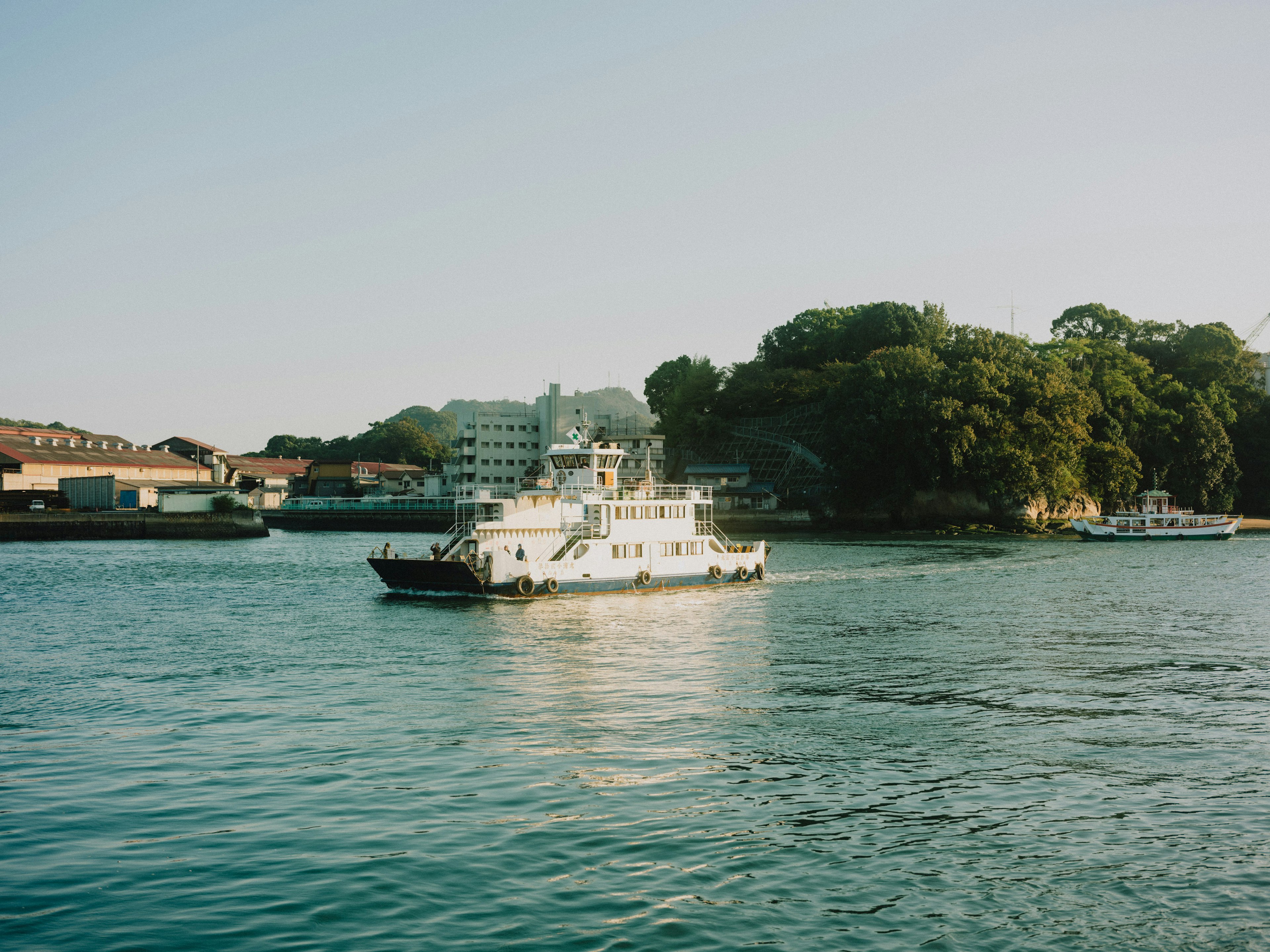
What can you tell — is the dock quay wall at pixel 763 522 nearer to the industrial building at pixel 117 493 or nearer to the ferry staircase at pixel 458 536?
the industrial building at pixel 117 493

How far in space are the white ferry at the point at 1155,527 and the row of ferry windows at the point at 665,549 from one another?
5107 cm

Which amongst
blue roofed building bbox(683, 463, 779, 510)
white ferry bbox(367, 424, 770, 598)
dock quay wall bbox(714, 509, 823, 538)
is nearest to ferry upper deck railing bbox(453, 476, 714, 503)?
white ferry bbox(367, 424, 770, 598)

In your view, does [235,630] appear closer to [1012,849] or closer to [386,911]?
[386,911]

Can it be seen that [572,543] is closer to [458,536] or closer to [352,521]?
[458,536]

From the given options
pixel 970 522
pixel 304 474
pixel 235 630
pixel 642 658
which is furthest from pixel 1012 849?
pixel 304 474

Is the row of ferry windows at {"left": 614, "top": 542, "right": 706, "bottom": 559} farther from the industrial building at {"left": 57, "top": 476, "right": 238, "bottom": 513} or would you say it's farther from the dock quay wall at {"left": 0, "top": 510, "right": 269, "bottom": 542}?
the industrial building at {"left": 57, "top": 476, "right": 238, "bottom": 513}

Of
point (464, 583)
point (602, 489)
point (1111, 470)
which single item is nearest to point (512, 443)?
point (1111, 470)

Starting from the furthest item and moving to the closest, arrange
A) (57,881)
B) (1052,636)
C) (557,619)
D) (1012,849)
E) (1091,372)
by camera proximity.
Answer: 1. (1091,372)
2. (557,619)
3. (1052,636)
4. (1012,849)
5. (57,881)

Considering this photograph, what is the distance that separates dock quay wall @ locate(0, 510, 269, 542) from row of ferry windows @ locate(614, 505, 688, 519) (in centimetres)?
6437

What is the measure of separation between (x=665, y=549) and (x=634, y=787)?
1225 inches

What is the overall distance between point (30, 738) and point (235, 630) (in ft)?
51.2

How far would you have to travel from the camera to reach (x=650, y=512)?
4581 cm

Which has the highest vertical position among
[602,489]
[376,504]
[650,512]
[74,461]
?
[74,461]

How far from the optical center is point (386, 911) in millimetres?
10812
